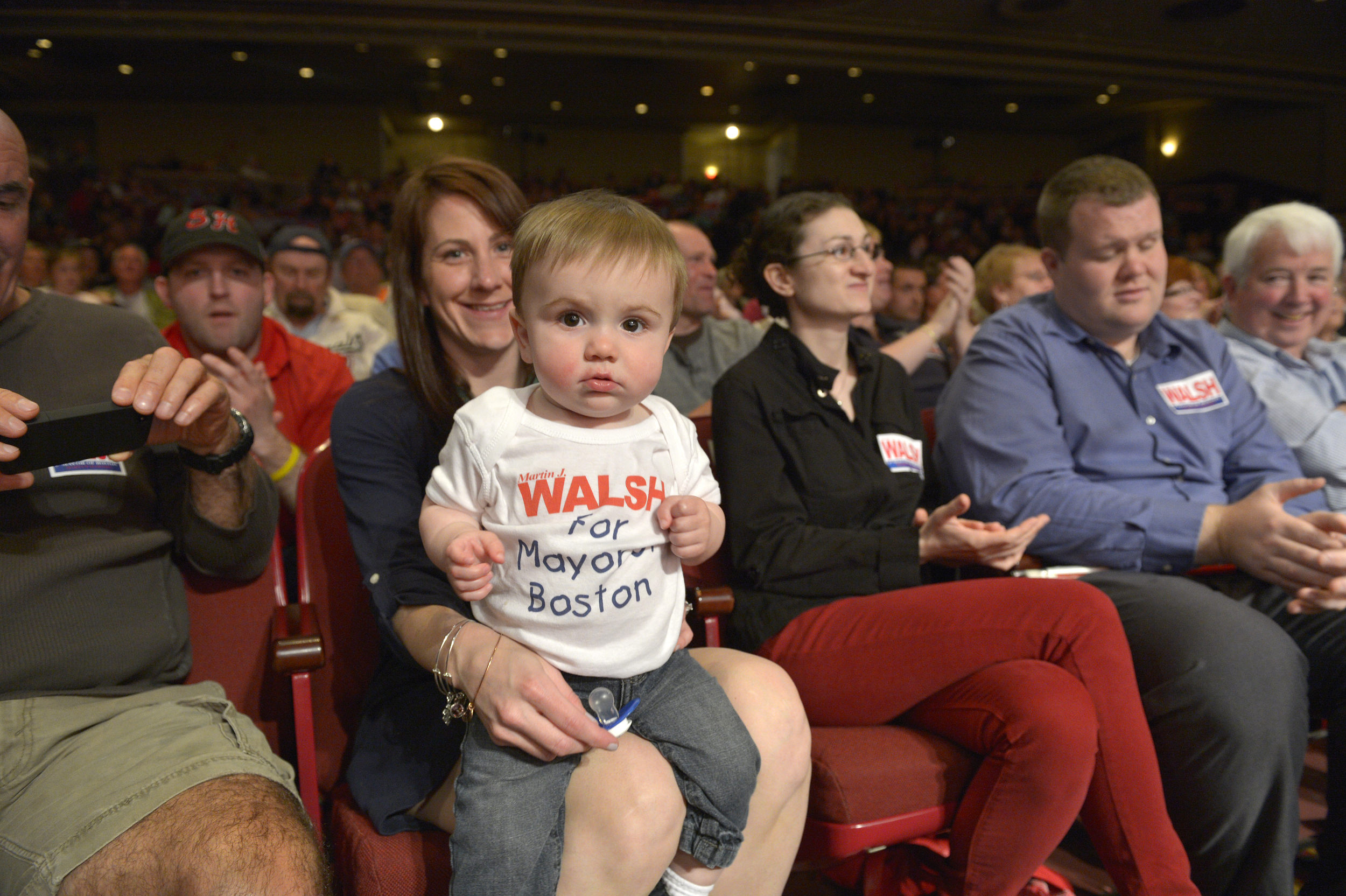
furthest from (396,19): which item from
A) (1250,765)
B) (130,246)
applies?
(1250,765)

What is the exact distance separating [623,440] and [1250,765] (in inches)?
49.8

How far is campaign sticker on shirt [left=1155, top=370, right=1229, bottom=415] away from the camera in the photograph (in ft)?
7.06

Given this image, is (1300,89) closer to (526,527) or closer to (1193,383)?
(1193,383)

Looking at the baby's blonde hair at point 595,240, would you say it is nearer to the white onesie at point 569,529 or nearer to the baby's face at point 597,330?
the baby's face at point 597,330

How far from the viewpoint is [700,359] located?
326 centimetres

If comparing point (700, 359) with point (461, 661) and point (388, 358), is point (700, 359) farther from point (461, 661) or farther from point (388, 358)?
point (461, 661)

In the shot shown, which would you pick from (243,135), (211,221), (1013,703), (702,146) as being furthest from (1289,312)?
(243,135)

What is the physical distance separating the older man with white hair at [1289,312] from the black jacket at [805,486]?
114 centimetres

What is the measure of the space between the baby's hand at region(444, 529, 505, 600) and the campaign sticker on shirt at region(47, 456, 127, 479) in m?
0.70

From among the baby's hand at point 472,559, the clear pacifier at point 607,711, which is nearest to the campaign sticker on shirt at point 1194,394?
the clear pacifier at point 607,711

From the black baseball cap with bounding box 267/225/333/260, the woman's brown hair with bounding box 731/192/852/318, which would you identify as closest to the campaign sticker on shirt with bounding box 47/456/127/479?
the woman's brown hair with bounding box 731/192/852/318

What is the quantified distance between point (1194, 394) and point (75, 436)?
235 cm

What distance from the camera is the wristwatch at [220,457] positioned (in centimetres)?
141

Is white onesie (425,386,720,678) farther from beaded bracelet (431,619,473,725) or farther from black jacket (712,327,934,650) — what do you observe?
black jacket (712,327,934,650)
